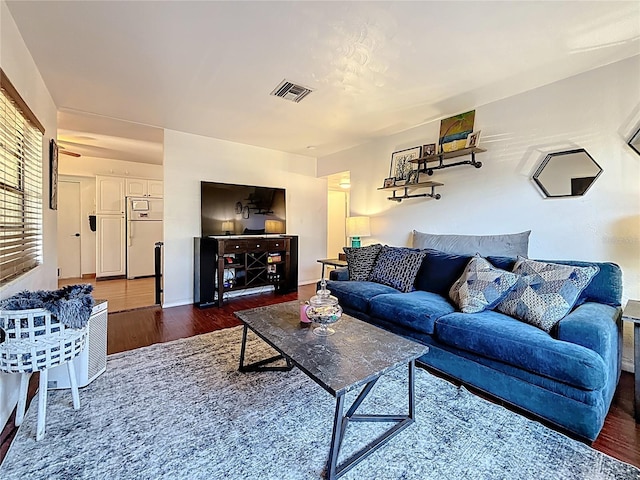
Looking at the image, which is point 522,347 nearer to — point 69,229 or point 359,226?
point 359,226

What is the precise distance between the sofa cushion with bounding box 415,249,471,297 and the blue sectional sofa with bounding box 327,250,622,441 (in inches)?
7.6

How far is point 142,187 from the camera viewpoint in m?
5.91

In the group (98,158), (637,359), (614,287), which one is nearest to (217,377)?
(637,359)

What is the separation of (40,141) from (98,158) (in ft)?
12.1

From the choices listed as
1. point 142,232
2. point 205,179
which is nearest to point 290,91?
point 205,179

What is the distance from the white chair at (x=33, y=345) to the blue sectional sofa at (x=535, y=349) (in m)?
2.10

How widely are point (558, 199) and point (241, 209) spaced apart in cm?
372

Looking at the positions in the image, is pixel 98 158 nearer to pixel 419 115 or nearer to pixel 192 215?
pixel 192 215

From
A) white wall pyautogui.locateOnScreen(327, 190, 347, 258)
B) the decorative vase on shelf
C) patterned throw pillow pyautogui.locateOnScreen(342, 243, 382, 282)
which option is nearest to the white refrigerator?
white wall pyautogui.locateOnScreen(327, 190, 347, 258)

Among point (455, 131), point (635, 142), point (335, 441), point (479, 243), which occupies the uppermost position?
point (455, 131)

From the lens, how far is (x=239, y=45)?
6.66 feet

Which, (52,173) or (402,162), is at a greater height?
(402,162)

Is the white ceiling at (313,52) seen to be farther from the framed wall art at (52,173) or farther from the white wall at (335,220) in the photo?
the white wall at (335,220)

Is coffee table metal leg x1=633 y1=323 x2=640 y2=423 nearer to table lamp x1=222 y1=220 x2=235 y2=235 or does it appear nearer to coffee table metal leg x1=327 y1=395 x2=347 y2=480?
coffee table metal leg x1=327 y1=395 x2=347 y2=480
